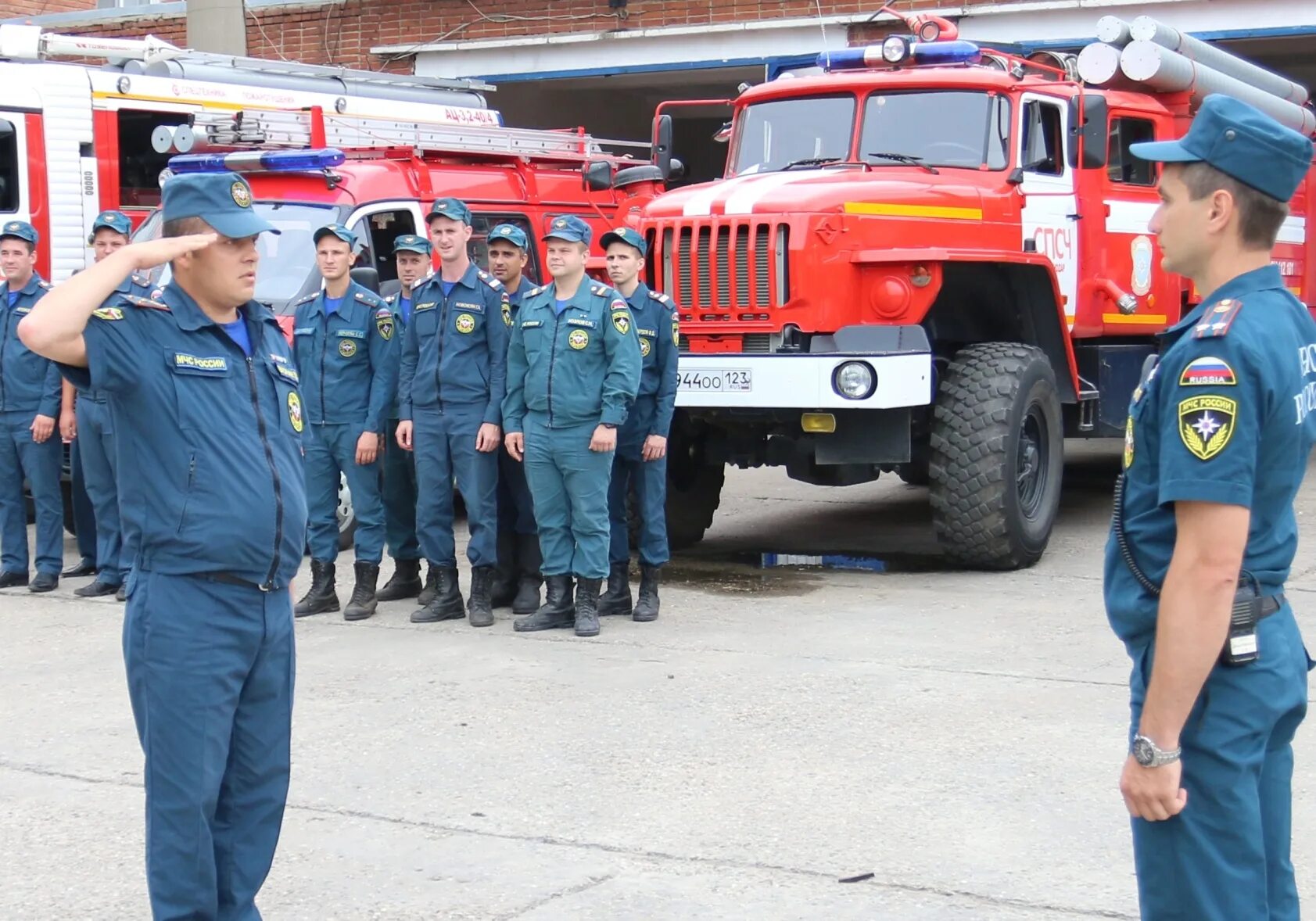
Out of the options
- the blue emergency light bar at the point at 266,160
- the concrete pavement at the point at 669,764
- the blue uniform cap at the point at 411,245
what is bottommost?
the concrete pavement at the point at 669,764

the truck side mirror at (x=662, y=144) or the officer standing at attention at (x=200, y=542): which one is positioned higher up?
the truck side mirror at (x=662, y=144)

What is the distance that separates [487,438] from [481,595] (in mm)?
770

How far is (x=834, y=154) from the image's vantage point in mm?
9672

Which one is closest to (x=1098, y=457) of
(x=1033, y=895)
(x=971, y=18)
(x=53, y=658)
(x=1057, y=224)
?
(x=971, y=18)

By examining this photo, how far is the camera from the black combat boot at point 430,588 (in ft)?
27.4

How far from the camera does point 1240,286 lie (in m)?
2.83

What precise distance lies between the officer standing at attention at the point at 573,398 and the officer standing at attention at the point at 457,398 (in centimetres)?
25

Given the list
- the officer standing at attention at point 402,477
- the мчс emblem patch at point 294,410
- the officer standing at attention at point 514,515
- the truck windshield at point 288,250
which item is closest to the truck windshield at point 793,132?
the officer standing at attention at point 514,515

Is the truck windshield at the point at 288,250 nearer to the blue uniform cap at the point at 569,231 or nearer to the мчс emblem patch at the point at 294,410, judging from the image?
the blue uniform cap at the point at 569,231

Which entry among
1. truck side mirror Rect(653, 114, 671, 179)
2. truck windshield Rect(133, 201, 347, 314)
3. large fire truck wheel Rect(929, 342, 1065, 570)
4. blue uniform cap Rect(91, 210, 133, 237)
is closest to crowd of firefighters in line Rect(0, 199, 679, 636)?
blue uniform cap Rect(91, 210, 133, 237)

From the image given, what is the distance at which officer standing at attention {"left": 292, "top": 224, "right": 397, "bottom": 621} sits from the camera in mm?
8250

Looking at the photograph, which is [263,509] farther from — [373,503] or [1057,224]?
[1057,224]

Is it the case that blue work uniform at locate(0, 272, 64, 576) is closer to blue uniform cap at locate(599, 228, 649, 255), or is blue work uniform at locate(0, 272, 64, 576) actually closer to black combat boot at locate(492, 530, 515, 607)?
black combat boot at locate(492, 530, 515, 607)

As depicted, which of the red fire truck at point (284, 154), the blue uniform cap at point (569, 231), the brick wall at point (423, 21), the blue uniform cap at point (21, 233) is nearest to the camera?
the blue uniform cap at point (569, 231)
